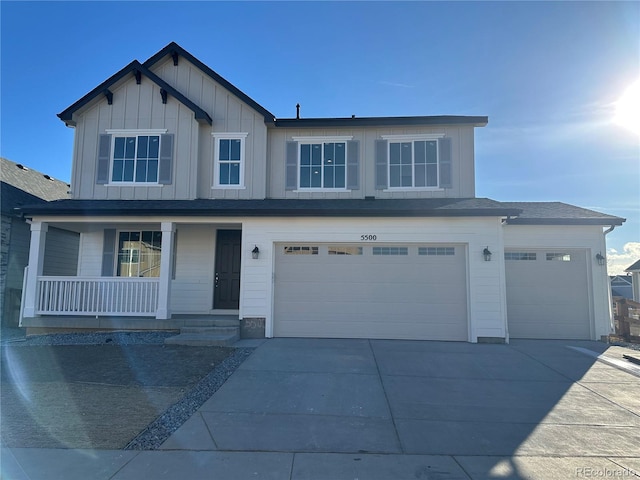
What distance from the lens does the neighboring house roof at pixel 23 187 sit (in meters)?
13.1

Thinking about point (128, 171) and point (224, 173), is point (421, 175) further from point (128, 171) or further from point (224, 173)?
point (128, 171)

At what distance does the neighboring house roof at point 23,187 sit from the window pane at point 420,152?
12.5 metres

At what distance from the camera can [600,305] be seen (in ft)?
34.3

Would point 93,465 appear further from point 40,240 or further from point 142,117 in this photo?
point 142,117

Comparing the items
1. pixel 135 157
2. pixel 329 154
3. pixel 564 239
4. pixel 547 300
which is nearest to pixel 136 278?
pixel 135 157

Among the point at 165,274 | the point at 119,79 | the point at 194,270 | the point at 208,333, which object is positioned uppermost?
the point at 119,79

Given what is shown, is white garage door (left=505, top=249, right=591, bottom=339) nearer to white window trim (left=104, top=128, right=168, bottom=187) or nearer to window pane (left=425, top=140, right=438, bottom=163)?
window pane (left=425, top=140, right=438, bottom=163)

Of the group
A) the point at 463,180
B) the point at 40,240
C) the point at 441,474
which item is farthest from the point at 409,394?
the point at 40,240

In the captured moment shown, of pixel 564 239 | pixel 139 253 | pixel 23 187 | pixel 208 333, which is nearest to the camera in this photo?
pixel 208 333

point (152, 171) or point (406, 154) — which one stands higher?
point (406, 154)

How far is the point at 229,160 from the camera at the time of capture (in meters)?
11.7

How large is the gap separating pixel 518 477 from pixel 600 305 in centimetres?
866

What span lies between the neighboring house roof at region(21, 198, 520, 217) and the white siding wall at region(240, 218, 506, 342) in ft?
0.92

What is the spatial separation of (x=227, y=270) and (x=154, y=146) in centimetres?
415
